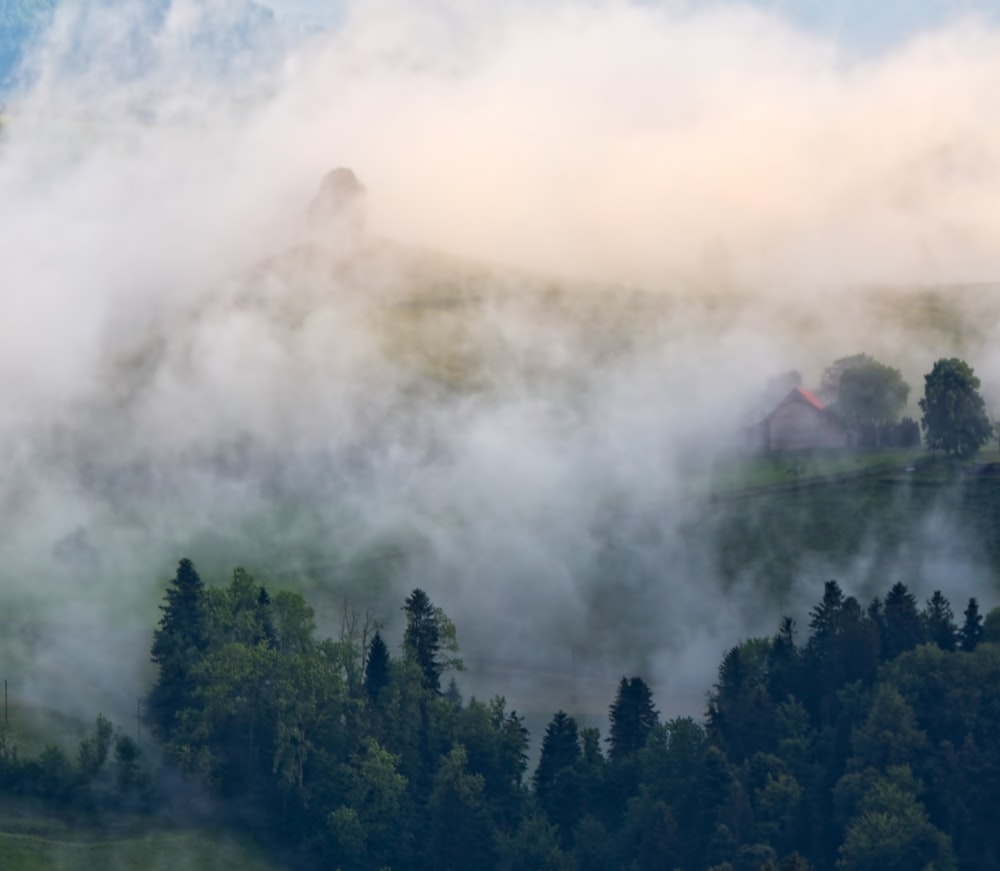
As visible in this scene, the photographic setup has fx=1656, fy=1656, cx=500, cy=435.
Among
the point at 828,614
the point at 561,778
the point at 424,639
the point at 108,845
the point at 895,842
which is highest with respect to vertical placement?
the point at 828,614

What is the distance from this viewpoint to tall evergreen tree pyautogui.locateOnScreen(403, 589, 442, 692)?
15388cm

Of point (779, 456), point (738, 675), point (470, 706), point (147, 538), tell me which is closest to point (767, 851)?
point (738, 675)

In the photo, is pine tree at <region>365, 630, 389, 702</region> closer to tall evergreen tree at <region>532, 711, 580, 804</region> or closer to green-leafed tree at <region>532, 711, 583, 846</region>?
green-leafed tree at <region>532, 711, 583, 846</region>

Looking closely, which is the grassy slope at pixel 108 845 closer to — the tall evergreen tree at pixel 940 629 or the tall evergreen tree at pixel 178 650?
the tall evergreen tree at pixel 178 650

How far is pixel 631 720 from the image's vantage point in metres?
145

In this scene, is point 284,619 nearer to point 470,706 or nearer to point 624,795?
point 470,706

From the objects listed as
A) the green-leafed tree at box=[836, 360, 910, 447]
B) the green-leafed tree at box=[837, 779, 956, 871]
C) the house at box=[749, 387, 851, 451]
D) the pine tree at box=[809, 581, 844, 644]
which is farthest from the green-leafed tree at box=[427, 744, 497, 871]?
the green-leafed tree at box=[836, 360, 910, 447]

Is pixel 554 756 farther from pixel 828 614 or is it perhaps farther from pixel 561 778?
pixel 828 614

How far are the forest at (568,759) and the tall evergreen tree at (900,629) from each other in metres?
0.20

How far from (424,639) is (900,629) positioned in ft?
143

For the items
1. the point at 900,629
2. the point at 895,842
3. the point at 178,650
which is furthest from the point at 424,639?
the point at 895,842

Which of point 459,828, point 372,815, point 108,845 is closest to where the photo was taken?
point 108,845

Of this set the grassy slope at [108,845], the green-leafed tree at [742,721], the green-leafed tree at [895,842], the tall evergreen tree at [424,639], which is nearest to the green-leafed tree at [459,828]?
the grassy slope at [108,845]

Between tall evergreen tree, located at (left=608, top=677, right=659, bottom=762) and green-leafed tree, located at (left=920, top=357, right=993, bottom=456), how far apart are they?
60.1 meters
